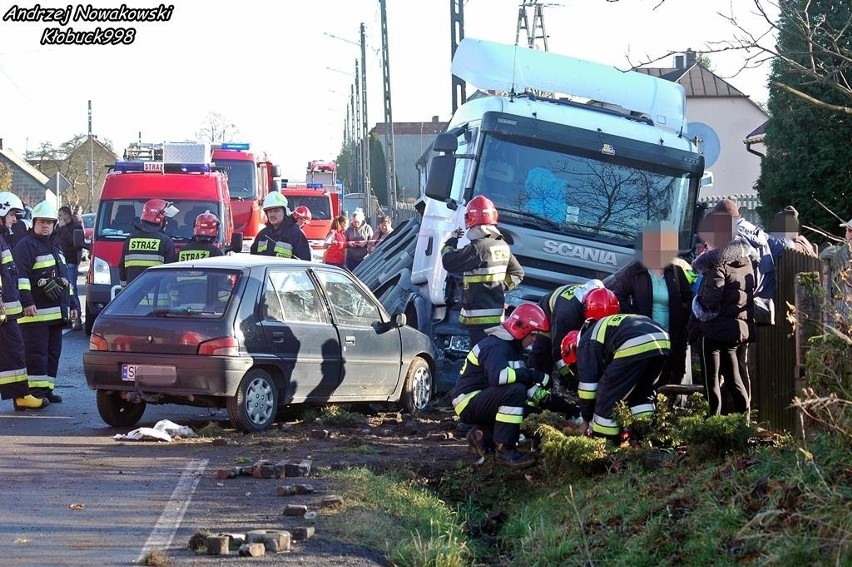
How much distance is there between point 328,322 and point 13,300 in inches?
126

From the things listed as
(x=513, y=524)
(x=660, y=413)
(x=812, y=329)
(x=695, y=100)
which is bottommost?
(x=513, y=524)

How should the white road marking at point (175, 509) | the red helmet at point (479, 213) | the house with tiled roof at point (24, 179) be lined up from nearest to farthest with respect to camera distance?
1. the white road marking at point (175, 509)
2. the red helmet at point (479, 213)
3. the house with tiled roof at point (24, 179)

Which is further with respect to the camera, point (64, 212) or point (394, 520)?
point (64, 212)

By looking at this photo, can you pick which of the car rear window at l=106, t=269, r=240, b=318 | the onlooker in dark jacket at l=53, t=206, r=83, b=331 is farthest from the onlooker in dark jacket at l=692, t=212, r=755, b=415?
the onlooker in dark jacket at l=53, t=206, r=83, b=331

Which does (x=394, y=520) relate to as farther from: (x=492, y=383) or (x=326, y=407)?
(x=326, y=407)

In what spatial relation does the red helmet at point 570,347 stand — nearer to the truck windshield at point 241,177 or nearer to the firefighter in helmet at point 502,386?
the firefighter in helmet at point 502,386

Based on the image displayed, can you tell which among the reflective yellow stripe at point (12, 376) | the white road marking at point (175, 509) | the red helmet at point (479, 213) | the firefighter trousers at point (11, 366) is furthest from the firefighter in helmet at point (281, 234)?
the white road marking at point (175, 509)

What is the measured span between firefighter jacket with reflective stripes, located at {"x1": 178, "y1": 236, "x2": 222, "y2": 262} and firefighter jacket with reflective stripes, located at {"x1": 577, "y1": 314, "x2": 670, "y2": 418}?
23.0 feet

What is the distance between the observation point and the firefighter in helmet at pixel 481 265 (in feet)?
35.2

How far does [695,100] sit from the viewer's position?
52.1 metres

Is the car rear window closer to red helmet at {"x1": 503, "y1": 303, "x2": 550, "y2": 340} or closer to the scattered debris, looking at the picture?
the scattered debris

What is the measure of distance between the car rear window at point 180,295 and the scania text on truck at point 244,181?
1425 cm

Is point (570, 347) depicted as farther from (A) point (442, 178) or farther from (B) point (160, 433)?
(A) point (442, 178)

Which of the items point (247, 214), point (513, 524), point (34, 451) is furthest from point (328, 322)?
point (247, 214)
